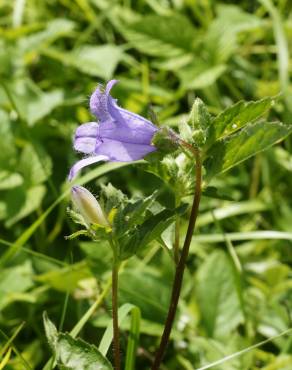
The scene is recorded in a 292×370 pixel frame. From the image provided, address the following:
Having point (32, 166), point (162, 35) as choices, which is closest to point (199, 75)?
point (162, 35)

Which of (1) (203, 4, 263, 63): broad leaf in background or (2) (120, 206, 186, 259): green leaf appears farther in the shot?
(1) (203, 4, 263, 63): broad leaf in background

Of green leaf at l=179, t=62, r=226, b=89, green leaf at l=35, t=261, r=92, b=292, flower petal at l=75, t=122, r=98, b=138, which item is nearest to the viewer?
flower petal at l=75, t=122, r=98, b=138

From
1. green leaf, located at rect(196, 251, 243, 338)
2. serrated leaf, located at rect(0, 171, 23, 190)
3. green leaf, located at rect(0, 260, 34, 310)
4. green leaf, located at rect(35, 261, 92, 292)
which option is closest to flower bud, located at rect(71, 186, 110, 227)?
green leaf, located at rect(35, 261, 92, 292)

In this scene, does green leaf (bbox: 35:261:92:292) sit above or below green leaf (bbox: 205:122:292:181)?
below

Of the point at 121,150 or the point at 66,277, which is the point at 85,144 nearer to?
the point at 121,150

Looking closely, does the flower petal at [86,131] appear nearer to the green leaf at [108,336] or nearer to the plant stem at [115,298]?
the plant stem at [115,298]

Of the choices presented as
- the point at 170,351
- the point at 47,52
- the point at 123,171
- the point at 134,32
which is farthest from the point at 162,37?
the point at 170,351

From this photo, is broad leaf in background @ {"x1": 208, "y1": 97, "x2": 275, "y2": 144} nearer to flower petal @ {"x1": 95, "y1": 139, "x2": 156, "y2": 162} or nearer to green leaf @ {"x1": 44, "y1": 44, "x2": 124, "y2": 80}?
flower petal @ {"x1": 95, "y1": 139, "x2": 156, "y2": 162}
